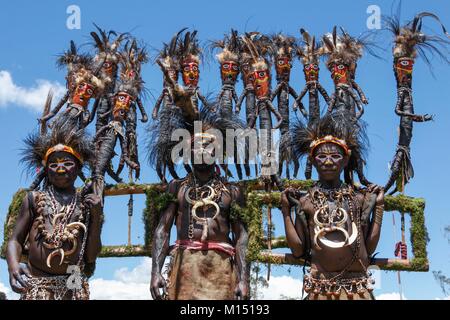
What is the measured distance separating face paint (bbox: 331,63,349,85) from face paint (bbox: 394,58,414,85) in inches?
39.0

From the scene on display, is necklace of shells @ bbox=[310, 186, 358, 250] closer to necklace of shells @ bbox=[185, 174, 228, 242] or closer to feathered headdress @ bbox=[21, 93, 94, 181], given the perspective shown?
necklace of shells @ bbox=[185, 174, 228, 242]

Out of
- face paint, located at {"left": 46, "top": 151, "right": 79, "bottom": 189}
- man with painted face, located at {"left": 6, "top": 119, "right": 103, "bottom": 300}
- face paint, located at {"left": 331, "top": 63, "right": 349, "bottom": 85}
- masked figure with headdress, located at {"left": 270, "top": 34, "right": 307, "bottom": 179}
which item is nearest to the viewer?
man with painted face, located at {"left": 6, "top": 119, "right": 103, "bottom": 300}

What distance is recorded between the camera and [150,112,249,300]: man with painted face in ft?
18.5

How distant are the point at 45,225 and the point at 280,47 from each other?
24.6 feet

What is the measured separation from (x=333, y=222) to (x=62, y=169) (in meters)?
2.50

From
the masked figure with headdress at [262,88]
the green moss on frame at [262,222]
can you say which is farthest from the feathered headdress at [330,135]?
the masked figure with headdress at [262,88]

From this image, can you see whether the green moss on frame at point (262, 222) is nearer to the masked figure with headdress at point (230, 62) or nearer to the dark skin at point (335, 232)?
the masked figure with headdress at point (230, 62)

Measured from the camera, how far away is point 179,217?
5.98 metres

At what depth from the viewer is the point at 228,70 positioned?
11984 millimetres

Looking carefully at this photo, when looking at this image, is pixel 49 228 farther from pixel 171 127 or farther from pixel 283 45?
pixel 283 45

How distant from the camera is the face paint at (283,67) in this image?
39.7 ft

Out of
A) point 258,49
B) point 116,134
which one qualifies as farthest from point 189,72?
point 116,134

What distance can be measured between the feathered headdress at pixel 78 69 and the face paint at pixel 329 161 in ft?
21.6

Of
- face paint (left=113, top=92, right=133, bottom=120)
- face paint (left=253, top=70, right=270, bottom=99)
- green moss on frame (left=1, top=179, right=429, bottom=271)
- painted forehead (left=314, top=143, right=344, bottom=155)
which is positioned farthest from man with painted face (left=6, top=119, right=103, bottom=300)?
face paint (left=253, top=70, right=270, bottom=99)
